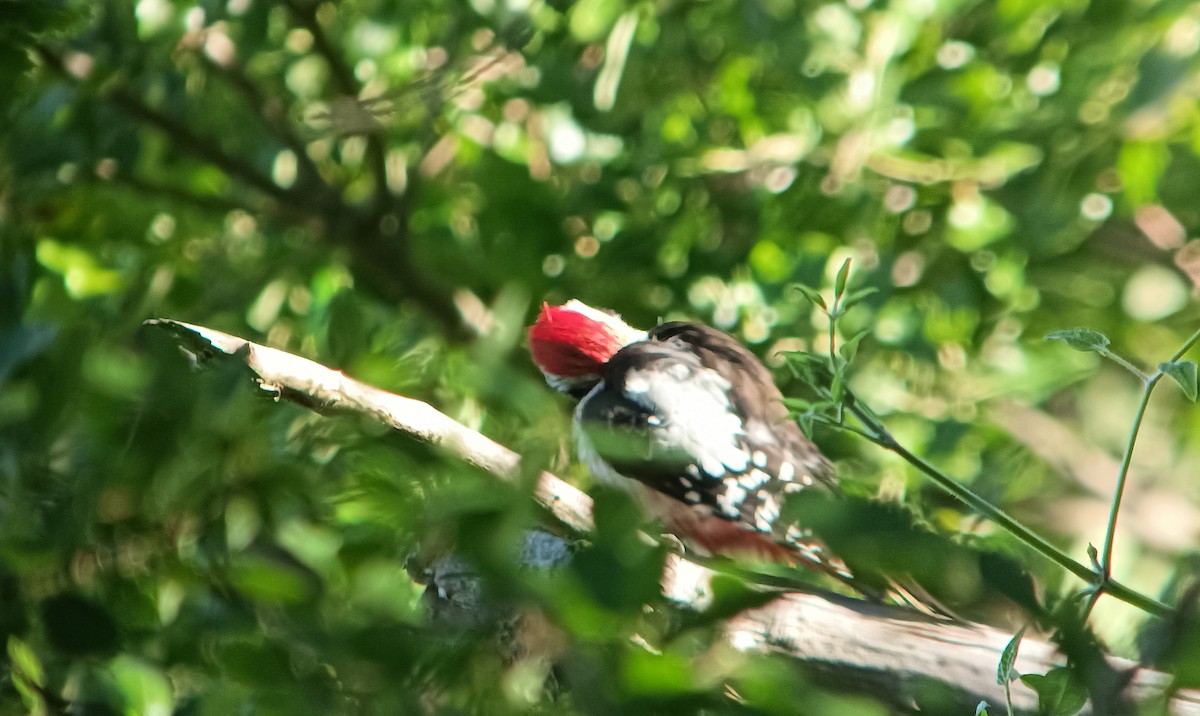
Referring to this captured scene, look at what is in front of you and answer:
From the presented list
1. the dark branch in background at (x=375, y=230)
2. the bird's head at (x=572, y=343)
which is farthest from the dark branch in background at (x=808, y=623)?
the dark branch in background at (x=375, y=230)

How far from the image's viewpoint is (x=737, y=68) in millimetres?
3068

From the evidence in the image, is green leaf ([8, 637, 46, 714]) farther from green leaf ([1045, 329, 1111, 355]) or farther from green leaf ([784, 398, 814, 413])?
green leaf ([1045, 329, 1111, 355])

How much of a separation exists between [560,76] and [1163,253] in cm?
175

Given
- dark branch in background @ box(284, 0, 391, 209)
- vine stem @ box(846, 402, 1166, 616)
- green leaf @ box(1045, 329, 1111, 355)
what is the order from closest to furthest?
vine stem @ box(846, 402, 1166, 616)
green leaf @ box(1045, 329, 1111, 355)
dark branch in background @ box(284, 0, 391, 209)

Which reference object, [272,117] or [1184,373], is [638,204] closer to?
[272,117]

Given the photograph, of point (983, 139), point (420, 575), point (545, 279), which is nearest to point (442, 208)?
point (545, 279)

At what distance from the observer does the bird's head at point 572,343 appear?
2.89 m

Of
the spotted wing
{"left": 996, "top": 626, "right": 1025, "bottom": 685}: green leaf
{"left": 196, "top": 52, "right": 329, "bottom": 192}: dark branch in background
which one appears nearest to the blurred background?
{"left": 196, "top": 52, "right": 329, "bottom": 192}: dark branch in background

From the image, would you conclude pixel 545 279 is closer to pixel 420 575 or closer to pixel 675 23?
pixel 675 23

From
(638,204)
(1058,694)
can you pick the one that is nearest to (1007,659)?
(1058,694)

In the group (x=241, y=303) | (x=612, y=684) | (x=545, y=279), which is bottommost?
(x=241, y=303)

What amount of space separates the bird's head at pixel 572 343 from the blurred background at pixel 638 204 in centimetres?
8

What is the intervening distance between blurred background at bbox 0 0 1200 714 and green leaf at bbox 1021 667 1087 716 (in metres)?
0.61

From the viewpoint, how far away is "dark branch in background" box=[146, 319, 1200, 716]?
1.03 metres
